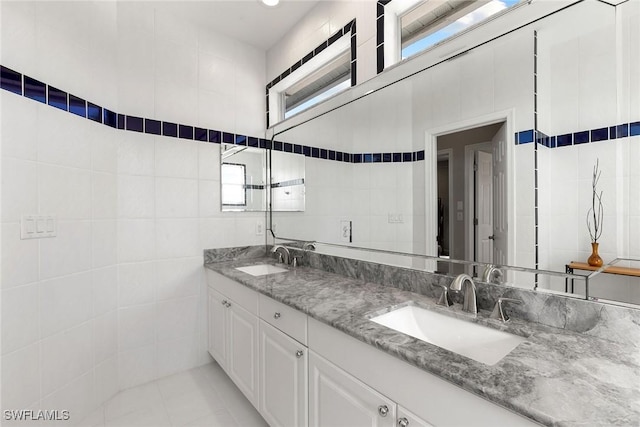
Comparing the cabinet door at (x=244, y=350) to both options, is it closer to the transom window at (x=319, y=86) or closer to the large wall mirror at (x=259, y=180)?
the large wall mirror at (x=259, y=180)

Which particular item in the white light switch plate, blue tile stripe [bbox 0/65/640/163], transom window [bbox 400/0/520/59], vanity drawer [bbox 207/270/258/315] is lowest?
vanity drawer [bbox 207/270/258/315]

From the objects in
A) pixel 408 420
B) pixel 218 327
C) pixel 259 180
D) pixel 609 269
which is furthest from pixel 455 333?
pixel 259 180

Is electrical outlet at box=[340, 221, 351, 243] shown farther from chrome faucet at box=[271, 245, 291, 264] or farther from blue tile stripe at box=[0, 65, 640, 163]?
chrome faucet at box=[271, 245, 291, 264]

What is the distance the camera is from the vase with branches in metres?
0.97

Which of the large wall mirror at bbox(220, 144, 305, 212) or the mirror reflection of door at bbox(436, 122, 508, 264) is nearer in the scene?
the mirror reflection of door at bbox(436, 122, 508, 264)

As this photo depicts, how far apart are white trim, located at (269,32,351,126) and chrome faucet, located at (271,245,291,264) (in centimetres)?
110

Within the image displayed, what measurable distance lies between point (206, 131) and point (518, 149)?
2.12m

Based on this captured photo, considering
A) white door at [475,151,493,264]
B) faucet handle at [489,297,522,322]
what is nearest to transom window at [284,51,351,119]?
white door at [475,151,493,264]

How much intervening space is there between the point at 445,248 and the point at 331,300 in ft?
1.90

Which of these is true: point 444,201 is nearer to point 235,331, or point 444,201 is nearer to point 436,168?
point 436,168

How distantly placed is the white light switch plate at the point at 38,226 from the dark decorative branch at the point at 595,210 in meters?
2.38

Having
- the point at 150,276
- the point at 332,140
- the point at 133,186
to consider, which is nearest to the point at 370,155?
the point at 332,140

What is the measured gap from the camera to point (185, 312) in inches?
90.6

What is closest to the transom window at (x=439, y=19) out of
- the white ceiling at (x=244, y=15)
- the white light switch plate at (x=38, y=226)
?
the white ceiling at (x=244, y=15)
